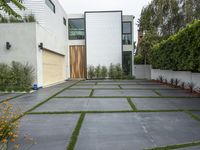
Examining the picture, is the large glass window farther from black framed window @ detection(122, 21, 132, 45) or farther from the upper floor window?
the upper floor window

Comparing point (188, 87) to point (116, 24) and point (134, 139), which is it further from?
point (116, 24)

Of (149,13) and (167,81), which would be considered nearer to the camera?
(167,81)

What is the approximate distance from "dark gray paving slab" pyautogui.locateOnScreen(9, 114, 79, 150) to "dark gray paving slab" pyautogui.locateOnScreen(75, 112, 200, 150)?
0.98 ft

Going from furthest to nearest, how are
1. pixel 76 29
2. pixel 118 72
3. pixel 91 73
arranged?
pixel 76 29 → pixel 91 73 → pixel 118 72

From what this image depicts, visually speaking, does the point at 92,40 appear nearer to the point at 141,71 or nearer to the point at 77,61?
the point at 77,61

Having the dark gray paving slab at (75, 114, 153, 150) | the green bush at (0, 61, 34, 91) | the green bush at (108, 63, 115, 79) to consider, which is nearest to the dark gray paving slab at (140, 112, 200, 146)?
the dark gray paving slab at (75, 114, 153, 150)

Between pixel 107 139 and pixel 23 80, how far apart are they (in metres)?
8.40

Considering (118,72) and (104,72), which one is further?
(104,72)

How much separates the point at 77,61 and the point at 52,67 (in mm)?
6798


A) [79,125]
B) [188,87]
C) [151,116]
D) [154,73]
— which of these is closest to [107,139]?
[79,125]

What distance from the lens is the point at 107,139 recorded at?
381cm

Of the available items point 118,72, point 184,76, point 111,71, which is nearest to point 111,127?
point 184,76

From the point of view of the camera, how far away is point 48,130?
4.33 meters

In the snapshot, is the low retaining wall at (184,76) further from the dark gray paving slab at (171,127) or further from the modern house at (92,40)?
the dark gray paving slab at (171,127)
